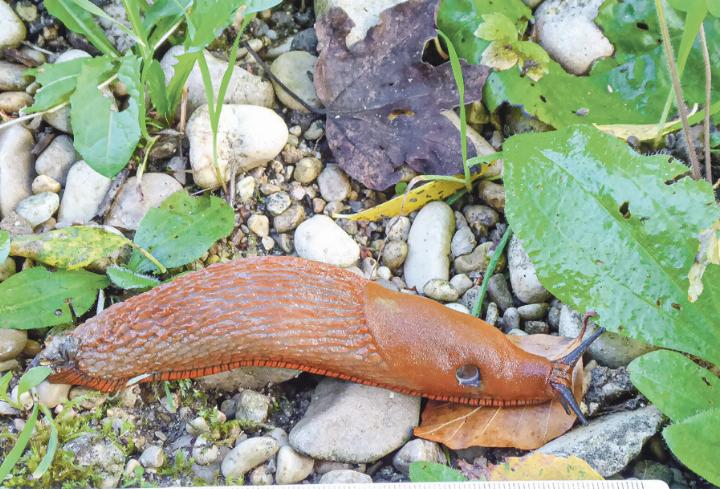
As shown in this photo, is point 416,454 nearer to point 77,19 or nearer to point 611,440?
point 611,440

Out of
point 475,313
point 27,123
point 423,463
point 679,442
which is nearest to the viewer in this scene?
point 679,442

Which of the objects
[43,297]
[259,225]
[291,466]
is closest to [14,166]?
[43,297]

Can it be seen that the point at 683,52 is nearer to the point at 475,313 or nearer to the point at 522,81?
the point at 522,81

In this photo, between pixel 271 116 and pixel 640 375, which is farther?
pixel 271 116

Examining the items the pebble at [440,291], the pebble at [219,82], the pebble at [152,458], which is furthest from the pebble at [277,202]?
the pebble at [152,458]

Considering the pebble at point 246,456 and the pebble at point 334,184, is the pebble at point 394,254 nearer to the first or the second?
the pebble at point 334,184

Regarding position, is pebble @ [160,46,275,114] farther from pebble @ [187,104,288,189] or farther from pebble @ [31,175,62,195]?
pebble @ [31,175,62,195]

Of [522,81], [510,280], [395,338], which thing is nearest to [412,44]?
[522,81]
